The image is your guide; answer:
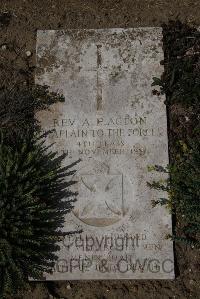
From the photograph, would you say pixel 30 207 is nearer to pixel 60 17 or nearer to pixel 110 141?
pixel 110 141

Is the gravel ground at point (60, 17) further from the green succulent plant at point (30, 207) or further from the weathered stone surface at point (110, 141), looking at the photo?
the green succulent plant at point (30, 207)

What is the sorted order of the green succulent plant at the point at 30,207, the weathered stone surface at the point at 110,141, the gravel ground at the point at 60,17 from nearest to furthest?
the green succulent plant at the point at 30,207 → the weathered stone surface at the point at 110,141 → the gravel ground at the point at 60,17

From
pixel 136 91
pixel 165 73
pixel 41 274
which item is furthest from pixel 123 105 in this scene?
pixel 41 274

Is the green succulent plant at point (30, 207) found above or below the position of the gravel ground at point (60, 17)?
below

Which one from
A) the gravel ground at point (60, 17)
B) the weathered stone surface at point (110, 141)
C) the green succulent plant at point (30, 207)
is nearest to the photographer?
the green succulent plant at point (30, 207)

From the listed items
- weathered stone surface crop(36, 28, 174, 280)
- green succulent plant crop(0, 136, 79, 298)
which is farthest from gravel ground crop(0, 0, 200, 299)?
green succulent plant crop(0, 136, 79, 298)

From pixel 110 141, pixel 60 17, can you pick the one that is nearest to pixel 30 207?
pixel 110 141

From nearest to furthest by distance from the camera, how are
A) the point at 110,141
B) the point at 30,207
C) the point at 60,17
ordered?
the point at 30,207
the point at 110,141
the point at 60,17

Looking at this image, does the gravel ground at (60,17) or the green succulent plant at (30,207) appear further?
the gravel ground at (60,17)

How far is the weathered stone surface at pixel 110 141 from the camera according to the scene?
562 centimetres

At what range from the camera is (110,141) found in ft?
19.5

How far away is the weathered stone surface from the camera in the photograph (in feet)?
18.5

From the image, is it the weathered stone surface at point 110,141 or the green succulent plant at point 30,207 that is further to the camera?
the weathered stone surface at point 110,141

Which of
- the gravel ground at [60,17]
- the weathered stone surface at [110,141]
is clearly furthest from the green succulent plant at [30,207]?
the gravel ground at [60,17]
